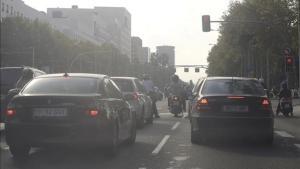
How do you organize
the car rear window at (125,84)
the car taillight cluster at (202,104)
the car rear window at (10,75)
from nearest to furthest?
the car taillight cluster at (202,104)
the car rear window at (10,75)
the car rear window at (125,84)

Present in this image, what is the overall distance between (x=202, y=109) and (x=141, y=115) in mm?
5753

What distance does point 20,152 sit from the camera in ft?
36.6

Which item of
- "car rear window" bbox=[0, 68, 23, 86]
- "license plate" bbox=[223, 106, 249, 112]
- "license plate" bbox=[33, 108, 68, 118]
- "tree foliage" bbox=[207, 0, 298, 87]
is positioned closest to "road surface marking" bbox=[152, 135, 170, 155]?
"license plate" bbox=[223, 106, 249, 112]

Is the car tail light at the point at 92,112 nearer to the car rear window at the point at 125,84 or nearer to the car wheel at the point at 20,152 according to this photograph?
the car wheel at the point at 20,152

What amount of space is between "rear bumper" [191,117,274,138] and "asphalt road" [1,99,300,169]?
29cm

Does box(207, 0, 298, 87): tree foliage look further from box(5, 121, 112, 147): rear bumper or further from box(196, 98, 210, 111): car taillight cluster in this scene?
box(5, 121, 112, 147): rear bumper

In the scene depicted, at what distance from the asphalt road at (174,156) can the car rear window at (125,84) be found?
429 centimetres

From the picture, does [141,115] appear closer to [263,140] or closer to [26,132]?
[263,140]

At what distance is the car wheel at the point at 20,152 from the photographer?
11.0m

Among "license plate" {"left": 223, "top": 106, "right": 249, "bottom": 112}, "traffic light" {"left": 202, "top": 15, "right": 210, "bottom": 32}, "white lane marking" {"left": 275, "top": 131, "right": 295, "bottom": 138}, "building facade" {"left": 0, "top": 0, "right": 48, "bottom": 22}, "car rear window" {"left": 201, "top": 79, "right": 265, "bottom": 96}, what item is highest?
"building facade" {"left": 0, "top": 0, "right": 48, "bottom": 22}

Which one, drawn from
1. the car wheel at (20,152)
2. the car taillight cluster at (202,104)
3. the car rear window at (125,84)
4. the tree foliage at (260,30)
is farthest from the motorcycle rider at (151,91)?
the tree foliage at (260,30)

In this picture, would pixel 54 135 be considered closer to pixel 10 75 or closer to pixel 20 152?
pixel 20 152

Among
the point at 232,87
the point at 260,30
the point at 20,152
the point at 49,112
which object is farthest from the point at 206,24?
the point at 49,112

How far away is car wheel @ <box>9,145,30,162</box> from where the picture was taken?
36.1 ft
